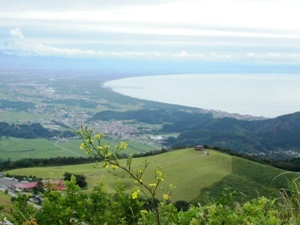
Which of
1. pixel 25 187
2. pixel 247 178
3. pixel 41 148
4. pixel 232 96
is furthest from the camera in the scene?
pixel 232 96

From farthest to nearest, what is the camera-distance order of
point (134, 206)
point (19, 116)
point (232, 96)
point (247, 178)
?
point (232, 96)
point (19, 116)
point (247, 178)
point (134, 206)

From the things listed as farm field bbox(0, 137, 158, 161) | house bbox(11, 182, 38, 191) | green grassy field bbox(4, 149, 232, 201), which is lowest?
farm field bbox(0, 137, 158, 161)

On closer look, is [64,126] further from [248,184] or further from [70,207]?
[70,207]

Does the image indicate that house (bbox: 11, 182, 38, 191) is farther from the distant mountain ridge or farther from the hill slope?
the distant mountain ridge

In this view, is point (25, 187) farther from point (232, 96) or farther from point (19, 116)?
point (232, 96)

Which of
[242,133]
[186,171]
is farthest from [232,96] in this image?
[186,171]

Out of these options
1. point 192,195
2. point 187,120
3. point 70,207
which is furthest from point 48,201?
point 187,120

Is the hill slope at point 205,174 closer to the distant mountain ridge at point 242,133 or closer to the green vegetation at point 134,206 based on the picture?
the green vegetation at point 134,206

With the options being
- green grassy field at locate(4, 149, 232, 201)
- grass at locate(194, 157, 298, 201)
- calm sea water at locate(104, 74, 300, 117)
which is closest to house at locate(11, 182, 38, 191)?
green grassy field at locate(4, 149, 232, 201)
